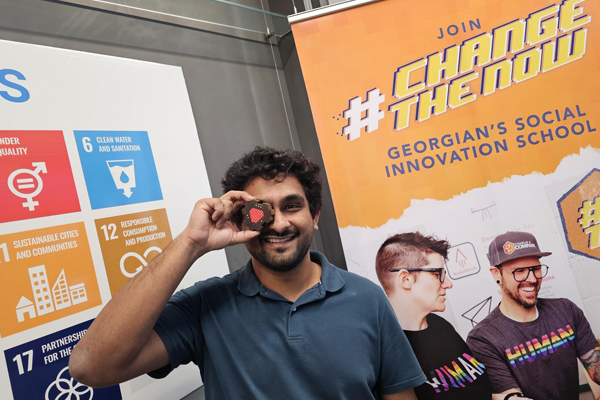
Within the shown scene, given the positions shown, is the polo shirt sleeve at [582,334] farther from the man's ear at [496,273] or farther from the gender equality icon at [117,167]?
the gender equality icon at [117,167]

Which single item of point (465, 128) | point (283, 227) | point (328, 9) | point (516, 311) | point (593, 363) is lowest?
point (593, 363)

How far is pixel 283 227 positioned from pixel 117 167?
843 millimetres

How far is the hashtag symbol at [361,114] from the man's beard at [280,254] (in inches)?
37.6

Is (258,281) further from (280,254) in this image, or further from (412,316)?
(412,316)

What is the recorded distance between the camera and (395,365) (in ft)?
4.94

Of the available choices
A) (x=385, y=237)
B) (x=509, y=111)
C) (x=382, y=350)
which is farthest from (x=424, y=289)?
(x=509, y=111)

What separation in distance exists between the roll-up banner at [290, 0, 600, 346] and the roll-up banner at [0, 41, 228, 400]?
85 cm

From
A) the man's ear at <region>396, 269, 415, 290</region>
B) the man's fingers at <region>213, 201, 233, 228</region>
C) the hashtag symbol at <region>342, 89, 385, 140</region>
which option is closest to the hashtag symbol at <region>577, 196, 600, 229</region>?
the man's ear at <region>396, 269, 415, 290</region>

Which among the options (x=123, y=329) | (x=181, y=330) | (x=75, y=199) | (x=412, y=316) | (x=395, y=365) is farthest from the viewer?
(x=412, y=316)

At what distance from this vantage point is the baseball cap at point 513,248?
2178 millimetres

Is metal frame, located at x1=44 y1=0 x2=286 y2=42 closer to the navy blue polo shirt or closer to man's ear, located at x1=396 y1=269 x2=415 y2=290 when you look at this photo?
the navy blue polo shirt

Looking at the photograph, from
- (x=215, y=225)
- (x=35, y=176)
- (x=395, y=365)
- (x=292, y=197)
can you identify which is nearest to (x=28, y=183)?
(x=35, y=176)

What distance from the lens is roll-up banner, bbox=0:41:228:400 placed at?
4.94 feet

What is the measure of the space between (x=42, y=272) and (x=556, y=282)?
228cm
